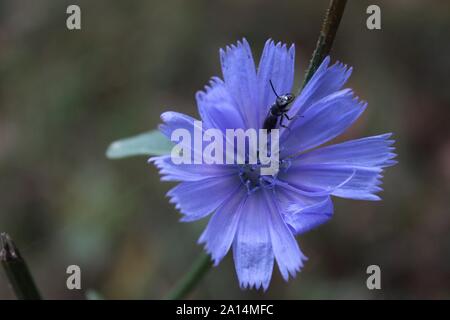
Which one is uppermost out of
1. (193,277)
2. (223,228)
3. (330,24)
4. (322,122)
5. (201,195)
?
(330,24)

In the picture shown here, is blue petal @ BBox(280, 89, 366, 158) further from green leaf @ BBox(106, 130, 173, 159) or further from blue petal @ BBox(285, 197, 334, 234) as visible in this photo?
green leaf @ BBox(106, 130, 173, 159)

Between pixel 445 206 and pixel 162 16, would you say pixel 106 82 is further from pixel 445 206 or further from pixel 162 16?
pixel 445 206

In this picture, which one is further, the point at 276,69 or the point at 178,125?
the point at 276,69

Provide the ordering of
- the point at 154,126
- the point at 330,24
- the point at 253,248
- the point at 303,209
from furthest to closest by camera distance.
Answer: the point at 154,126
the point at 253,248
the point at 303,209
the point at 330,24

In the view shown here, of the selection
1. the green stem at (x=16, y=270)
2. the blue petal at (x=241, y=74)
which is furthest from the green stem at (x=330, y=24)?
the green stem at (x=16, y=270)

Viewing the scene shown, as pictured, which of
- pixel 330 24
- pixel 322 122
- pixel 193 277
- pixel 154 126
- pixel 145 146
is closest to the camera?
pixel 330 24

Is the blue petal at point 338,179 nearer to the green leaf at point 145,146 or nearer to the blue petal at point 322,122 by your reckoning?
the blue petal at point 322,122

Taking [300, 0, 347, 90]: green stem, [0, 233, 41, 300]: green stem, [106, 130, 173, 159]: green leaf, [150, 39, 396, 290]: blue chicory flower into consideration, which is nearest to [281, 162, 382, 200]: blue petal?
[150, 39, 396, 290]: blue chicory flower

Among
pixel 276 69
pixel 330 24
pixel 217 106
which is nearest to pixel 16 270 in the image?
pixel 217 106

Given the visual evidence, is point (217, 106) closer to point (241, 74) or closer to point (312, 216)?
point (241, 74)
